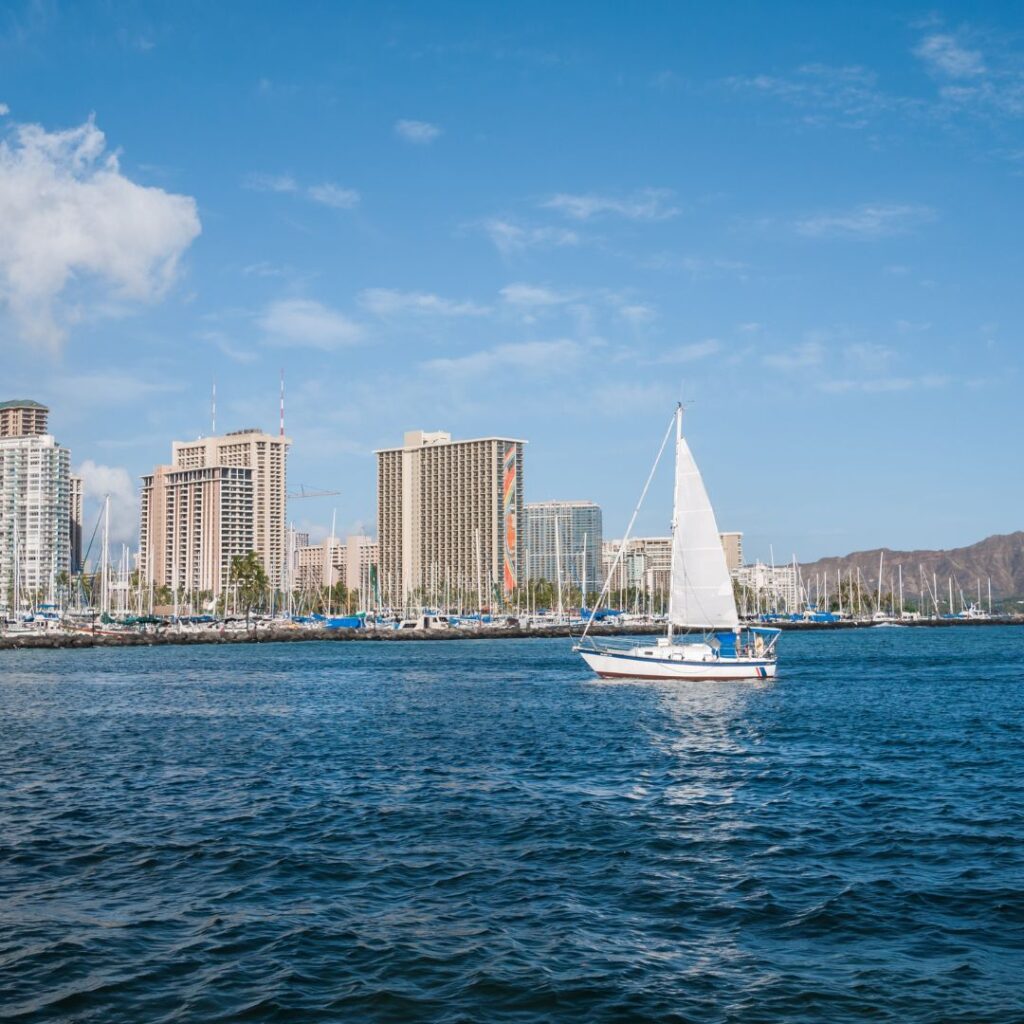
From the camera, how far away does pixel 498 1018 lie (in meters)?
16.9

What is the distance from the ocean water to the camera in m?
18.0

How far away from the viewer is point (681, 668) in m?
76.1

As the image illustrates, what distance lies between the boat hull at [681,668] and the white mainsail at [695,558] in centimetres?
279

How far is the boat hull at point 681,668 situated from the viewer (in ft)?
250

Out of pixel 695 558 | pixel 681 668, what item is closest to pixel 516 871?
pixel 681 668

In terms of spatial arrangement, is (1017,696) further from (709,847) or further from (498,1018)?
(498,1018)

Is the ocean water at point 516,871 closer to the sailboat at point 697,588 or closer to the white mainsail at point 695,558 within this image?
the sailboat at point 697,588

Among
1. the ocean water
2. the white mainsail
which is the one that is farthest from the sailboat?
the ocean water

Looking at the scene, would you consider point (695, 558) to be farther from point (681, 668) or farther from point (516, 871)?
point (516, 871)

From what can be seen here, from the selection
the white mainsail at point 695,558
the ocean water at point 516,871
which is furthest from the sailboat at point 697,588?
the ocean water at point 516,871

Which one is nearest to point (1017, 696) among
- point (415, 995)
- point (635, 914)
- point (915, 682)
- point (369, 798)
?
point (915, 682)

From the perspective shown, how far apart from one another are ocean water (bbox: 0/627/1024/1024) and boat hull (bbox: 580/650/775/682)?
18.6 m

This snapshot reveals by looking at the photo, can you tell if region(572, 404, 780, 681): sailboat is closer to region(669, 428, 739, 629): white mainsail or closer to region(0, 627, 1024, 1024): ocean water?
region(669, 428, 739, 629): white mainsail

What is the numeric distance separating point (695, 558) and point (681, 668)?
7540mm
